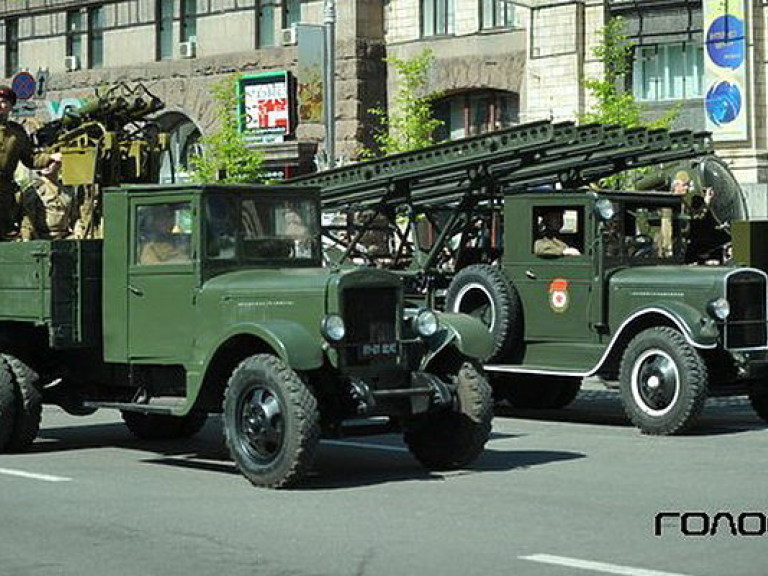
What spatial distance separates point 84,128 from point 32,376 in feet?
9.11

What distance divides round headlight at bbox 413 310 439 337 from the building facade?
21513mm

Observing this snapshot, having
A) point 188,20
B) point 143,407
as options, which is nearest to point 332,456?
point 143,407

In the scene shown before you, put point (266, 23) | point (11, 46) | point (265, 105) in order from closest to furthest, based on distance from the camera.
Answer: point (265, 105)
point (266, 23)
point (11, 46)

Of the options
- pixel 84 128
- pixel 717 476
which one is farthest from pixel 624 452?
pixel 84 128

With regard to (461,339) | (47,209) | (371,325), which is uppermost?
(47,209)

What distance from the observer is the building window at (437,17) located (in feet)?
132

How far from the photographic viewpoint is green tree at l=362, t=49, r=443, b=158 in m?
36.1

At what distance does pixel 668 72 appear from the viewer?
36.3 metres

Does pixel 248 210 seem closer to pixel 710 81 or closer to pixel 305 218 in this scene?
pixel 305 218

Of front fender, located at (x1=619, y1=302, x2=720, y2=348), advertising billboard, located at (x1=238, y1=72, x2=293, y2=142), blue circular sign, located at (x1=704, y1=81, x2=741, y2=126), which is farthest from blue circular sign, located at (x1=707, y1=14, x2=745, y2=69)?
front fender, located at (x1=619, y1=302, x2=720, y2=348)

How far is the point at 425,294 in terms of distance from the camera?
Answer: 19906 mm

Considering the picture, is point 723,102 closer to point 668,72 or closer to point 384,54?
point 668,72

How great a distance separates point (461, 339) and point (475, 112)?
89.0ft

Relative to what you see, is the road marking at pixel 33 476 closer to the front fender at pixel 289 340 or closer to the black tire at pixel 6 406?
the black tire at pixel 6 406
